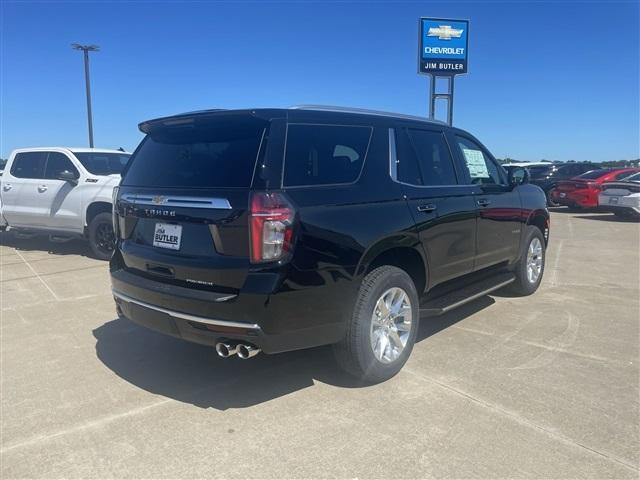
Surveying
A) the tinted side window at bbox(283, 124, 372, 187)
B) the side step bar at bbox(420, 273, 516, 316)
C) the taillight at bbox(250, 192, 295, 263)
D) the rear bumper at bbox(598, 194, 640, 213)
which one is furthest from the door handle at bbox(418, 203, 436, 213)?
the rear bumper at bbox(598, 194, 640, 213)

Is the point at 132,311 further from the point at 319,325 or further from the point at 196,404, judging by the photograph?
A: the point at 319,325

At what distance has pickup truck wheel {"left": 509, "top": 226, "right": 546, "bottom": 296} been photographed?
612cm

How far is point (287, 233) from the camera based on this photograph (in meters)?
3.17

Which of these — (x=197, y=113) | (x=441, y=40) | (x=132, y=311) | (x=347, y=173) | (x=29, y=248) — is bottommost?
(x=29, y=248)

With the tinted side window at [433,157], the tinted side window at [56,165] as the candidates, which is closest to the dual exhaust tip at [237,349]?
the tinted side window at [433,157]

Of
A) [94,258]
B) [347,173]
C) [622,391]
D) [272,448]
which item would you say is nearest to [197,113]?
[347,173]

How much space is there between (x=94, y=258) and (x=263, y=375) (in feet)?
19.7

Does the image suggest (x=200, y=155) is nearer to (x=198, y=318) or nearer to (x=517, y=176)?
(x=198, y=318)

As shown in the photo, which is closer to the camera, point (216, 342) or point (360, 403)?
point (216, 342)

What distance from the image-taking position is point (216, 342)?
10.8 ft

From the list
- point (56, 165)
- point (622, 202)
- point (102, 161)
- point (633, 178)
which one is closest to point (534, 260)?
point (102, 161)

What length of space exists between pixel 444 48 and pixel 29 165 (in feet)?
51.7

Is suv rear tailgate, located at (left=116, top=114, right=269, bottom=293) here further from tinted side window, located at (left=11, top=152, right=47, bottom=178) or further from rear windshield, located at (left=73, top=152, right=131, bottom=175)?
tinted side window, located at (left=11, top=152, right=47, bottom=178)

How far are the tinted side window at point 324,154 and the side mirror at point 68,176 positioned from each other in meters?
6.50
